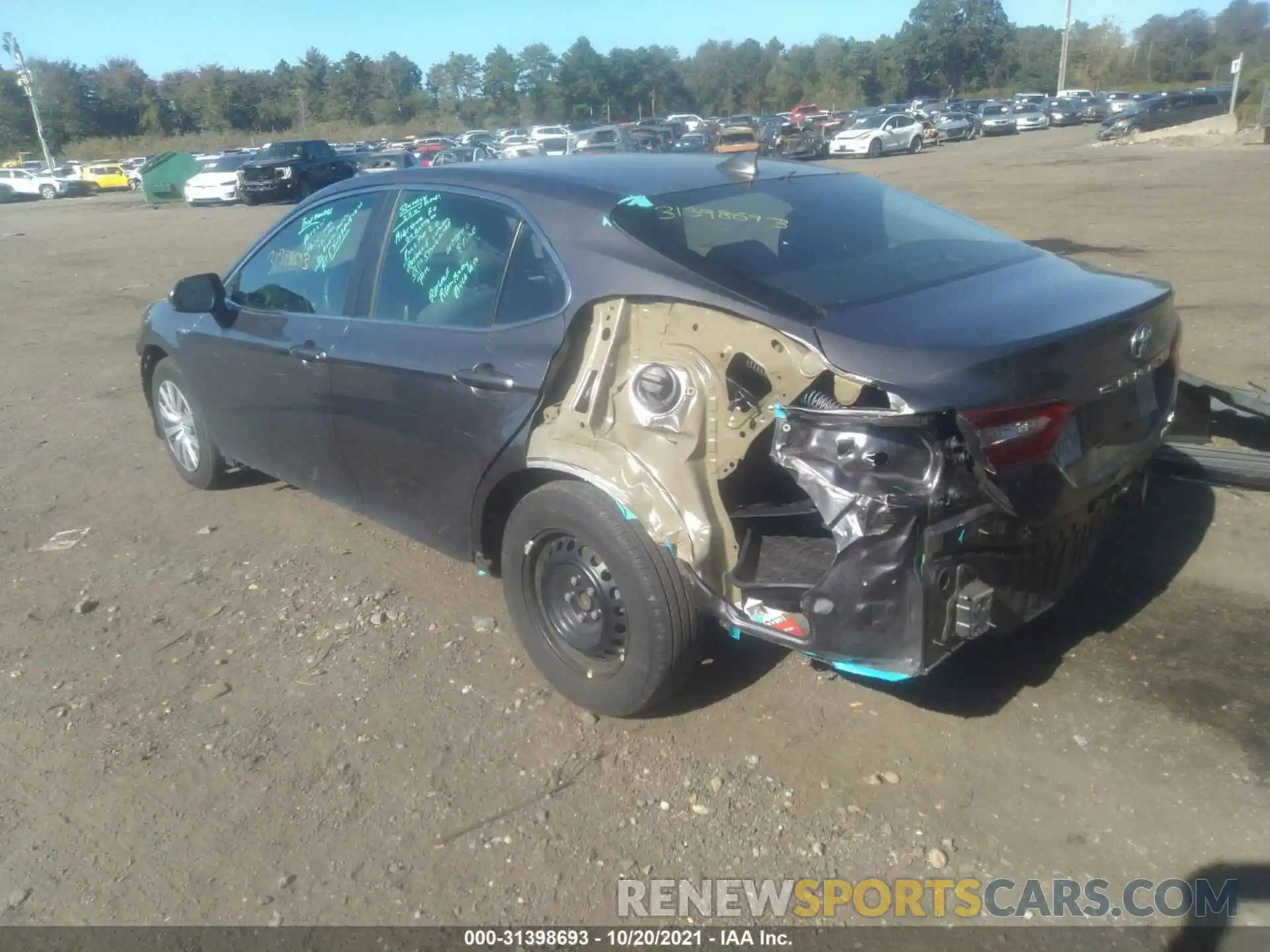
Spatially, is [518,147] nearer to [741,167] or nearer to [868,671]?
[741,167]

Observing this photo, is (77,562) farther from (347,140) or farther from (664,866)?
(347,140)

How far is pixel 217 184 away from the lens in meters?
30.4

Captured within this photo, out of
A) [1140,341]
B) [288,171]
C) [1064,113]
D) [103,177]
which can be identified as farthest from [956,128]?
[1140,341]

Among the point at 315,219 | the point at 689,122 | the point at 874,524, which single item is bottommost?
the point at 689,122

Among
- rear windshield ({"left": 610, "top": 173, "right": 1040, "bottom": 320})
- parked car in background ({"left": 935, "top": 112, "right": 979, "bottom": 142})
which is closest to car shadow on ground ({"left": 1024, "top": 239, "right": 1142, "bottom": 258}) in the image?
rear windshield ({"left": 610, "top": 173, "right": 1040, "bottom": 320})

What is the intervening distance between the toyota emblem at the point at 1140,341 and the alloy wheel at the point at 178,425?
463 centimetres

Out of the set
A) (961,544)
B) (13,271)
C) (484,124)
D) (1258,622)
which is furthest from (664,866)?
(484,124)

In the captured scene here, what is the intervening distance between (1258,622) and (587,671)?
2.51m

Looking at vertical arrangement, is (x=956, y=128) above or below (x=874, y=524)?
below

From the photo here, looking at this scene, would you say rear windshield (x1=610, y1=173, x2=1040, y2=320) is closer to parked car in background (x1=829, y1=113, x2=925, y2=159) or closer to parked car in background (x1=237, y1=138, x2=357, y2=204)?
parked car in background (x1=237, y1=138, x2=357, y2=204)

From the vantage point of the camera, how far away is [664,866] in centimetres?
289

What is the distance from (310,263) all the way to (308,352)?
0.53m

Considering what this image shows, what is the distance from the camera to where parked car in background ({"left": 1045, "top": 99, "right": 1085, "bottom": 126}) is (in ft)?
169

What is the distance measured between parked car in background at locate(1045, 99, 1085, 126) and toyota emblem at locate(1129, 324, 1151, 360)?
5449 centimetres
